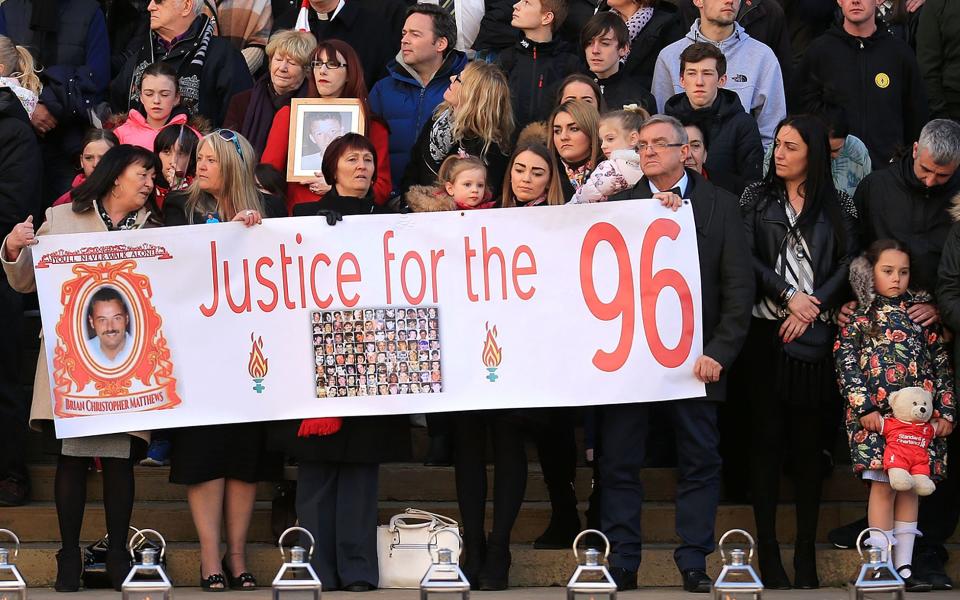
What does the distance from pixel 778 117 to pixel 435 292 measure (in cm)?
309

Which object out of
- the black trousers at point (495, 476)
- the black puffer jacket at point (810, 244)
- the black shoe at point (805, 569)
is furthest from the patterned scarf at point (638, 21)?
the black shoe at point (805, 569)

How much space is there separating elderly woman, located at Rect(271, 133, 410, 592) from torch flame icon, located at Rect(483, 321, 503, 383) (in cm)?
53

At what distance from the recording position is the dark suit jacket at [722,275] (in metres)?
7.94

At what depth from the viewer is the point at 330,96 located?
9.62 m

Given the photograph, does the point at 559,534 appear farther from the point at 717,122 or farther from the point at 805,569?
the point at 717,122

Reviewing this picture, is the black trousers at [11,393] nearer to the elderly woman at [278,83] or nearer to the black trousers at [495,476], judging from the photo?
the elderly woman at [278,83]

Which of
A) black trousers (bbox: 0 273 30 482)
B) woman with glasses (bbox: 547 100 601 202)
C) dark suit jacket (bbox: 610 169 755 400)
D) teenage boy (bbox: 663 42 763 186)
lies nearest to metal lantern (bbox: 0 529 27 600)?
black trousers (bbox: 0 273 30 482)

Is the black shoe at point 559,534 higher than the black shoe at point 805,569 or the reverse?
higher

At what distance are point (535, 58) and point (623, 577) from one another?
3632 millimetres

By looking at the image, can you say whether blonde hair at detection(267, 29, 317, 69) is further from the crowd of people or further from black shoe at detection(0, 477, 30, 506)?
black shoe at detection(0, 477, 30, 506)

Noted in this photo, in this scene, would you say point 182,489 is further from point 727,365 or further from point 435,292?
point 727,365

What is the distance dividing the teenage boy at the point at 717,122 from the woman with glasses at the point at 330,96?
169 cm

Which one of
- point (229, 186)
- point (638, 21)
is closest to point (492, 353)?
point (229, 186)

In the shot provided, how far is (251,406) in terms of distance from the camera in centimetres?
809
